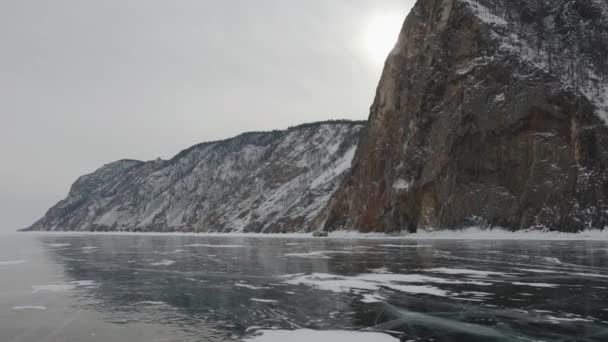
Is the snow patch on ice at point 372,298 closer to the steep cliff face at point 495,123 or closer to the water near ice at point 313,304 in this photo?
the water near ice at point 313,304

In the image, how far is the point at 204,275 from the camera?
20.5 metres

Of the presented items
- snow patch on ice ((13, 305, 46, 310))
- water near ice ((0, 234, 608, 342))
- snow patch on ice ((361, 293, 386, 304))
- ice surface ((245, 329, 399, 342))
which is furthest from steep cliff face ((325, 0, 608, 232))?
snow patch on ice ((13, 305, 46, 310))

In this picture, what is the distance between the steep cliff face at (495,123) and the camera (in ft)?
190

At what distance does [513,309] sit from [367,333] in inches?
178

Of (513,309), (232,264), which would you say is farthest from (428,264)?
(513,309)

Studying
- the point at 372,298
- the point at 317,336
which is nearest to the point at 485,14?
the point at 372,298

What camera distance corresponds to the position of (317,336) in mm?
9469

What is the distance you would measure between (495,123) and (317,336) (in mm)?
60675

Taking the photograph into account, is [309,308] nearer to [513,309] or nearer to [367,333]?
[367,333]

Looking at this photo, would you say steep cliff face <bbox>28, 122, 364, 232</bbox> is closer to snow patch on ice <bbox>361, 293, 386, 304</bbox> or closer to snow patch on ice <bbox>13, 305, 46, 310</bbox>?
snow patch on ice <bbox>361, 293, 386, 304</bbox>

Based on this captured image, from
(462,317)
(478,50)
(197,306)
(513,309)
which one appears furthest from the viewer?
(478,50)

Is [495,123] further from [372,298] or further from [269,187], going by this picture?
[269,187]

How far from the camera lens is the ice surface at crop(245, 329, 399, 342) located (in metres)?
9.16

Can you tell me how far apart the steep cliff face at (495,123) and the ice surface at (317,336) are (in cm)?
5369
